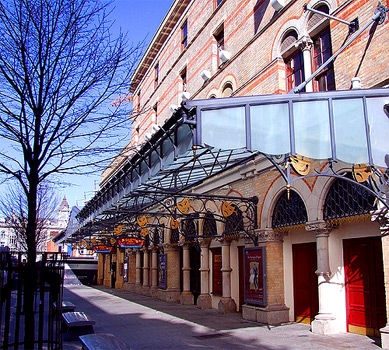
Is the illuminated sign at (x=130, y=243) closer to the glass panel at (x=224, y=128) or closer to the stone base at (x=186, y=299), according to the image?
the stone base at (x=186, y=299)

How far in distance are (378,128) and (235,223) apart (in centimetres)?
676

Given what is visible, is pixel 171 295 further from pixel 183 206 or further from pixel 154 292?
pixel 183 206

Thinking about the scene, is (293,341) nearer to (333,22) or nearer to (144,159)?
(144,159)

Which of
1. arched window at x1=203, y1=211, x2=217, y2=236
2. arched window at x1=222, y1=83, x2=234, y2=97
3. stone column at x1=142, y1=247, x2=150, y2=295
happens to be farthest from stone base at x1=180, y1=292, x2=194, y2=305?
arched window at x1=222, y1=83, x2=234, y2=97

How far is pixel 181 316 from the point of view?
1408cm

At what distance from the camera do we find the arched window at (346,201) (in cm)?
872

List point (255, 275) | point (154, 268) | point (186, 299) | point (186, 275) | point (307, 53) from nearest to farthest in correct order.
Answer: point (307, 53) → point (255, 275) → point (186, 299) → point (186, 275) → point (154, 268)

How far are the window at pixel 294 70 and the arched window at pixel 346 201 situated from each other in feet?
12.9

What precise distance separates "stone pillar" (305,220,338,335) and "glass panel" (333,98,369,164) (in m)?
3.03

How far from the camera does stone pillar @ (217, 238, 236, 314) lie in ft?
46.6

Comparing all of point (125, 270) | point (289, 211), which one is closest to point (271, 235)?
point (289, 211)

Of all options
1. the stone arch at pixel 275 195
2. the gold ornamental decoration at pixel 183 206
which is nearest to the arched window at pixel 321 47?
the stone arch at pixel 275 195

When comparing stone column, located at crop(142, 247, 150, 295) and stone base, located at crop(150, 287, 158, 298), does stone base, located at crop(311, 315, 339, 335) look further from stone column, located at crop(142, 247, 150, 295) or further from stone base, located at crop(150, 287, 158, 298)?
stone column, located at crop(142, 247, 150, 295)

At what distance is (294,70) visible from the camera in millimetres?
12453
